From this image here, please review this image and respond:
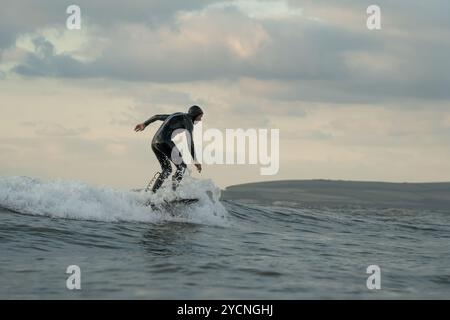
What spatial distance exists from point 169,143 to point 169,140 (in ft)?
0.25

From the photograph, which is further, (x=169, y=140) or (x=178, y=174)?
(x=178, y=174)

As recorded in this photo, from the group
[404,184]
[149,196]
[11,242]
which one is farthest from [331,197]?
[11,242]

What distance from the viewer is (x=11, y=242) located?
39.6 feet

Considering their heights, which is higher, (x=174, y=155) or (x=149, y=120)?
(x=149, y=120)

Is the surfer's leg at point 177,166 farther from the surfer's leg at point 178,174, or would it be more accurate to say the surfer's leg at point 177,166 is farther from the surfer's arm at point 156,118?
the surfer's arm at point 156,118

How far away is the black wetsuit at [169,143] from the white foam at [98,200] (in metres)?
0.41

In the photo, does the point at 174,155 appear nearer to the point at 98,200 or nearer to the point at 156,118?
the point at 156,118

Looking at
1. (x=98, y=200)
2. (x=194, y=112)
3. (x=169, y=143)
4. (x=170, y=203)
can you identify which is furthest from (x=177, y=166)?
(x=98, y=200)

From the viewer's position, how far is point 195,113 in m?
16.3

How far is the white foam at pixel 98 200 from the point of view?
16.0m

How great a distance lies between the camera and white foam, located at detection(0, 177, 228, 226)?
16016mm

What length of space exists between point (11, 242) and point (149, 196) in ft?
16.3

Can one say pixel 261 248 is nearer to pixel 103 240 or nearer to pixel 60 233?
pixel 103 240

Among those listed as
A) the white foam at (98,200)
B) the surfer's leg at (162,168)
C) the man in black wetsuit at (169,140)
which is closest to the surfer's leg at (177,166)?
the man in black wetsuit at (169,140)
